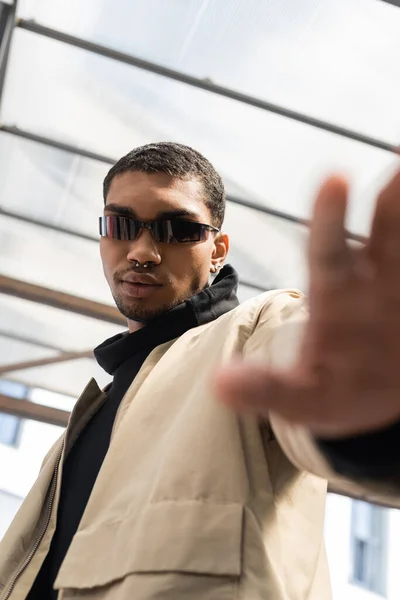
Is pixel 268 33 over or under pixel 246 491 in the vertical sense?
over

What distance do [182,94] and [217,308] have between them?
9.59 ft

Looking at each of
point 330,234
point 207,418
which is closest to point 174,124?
point 207,418

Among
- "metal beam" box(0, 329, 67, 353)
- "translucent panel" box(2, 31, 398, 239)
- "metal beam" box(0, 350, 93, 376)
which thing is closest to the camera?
"translucent panel" box(2, 31, 398, 239)

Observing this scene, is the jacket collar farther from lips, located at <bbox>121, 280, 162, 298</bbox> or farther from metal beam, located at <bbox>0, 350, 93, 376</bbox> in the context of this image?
metal beam, located at <bbox>0, 350, 93, 376</bbox>

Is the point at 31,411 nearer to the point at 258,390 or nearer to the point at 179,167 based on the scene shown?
the point at 179,167

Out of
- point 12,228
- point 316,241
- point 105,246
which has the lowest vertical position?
point 316,241

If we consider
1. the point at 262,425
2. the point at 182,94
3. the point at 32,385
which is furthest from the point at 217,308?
the point at 32,385

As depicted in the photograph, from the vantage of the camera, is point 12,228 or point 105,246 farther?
point 12,228

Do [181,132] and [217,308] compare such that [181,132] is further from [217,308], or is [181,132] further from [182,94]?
[217,308]

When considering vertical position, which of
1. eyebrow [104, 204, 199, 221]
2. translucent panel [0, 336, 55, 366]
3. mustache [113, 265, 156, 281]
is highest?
translucent panel [0, 336, 55, 366]

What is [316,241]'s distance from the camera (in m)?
0.61

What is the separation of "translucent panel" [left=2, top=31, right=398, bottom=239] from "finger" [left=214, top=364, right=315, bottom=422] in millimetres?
3591

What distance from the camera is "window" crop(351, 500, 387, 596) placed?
1303 cm

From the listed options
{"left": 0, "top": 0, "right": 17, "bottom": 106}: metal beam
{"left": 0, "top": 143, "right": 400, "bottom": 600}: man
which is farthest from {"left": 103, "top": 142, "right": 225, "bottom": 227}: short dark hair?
{"left": 0, "top": 0, "right": 17, "bottom": 106}: metal beam
